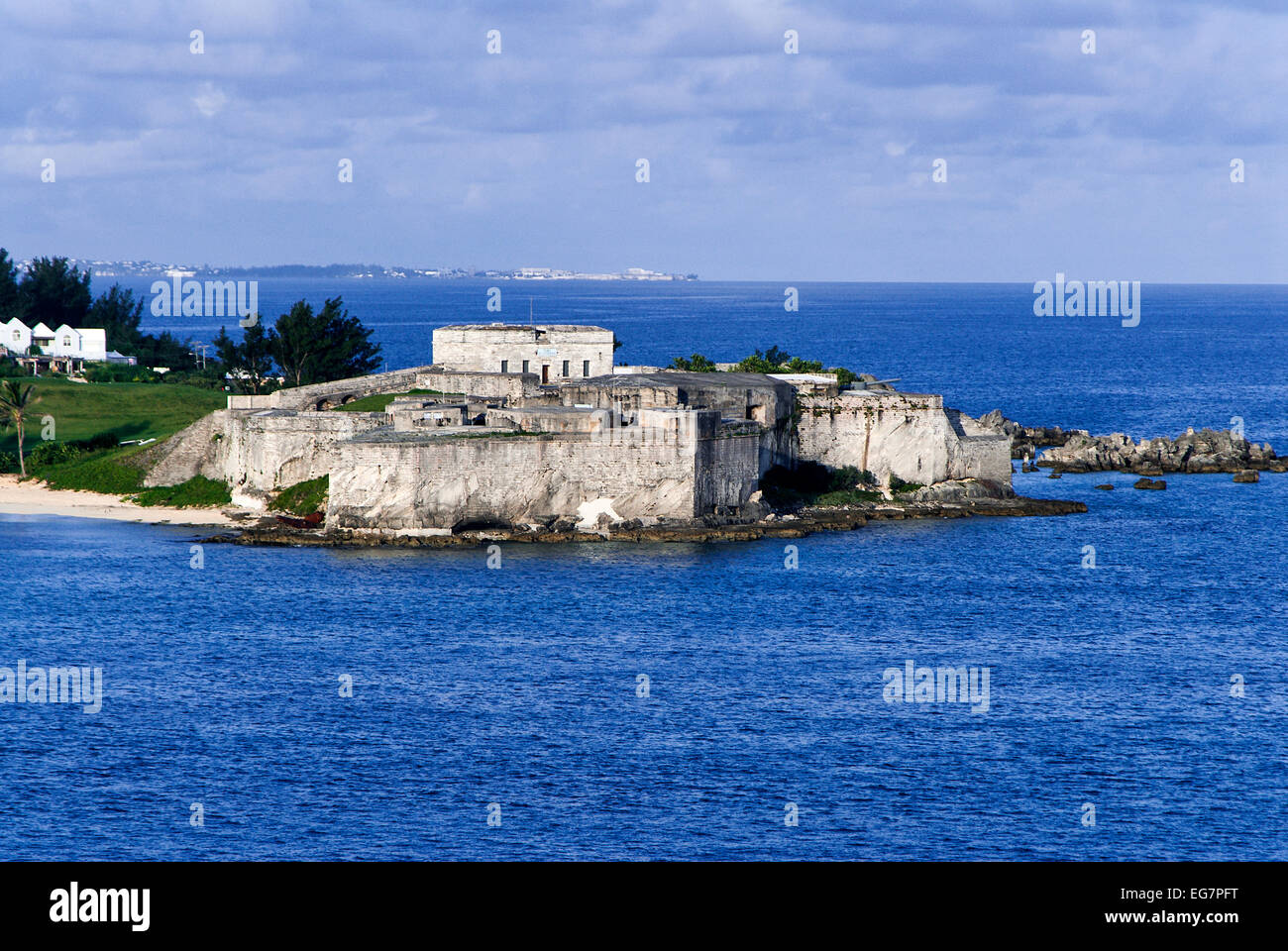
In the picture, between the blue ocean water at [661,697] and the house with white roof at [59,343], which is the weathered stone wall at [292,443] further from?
the house with white roof at [59,343]

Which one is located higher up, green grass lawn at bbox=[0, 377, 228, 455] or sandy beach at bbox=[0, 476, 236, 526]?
green grass lawn at bbox=[0, 377, 228, 455]

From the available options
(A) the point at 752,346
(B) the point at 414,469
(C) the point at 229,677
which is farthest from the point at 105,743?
(A) the point at 752,346

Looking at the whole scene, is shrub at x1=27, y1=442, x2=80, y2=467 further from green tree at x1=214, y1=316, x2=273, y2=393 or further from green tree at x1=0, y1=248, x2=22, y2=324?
green tree at x1=0, y1=248, x2=22, y2=324

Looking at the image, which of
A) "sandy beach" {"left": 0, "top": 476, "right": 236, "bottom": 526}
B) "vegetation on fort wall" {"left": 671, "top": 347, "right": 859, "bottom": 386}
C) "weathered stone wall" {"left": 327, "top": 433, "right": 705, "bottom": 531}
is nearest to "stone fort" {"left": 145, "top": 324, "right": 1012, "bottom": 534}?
"weathered stone wall" {"left": 327, "top": 433, "right": 705, "bottom": 531}

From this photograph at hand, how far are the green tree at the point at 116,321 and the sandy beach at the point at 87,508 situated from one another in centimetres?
4174

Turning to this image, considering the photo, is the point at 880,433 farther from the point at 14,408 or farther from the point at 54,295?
the point at 54,295

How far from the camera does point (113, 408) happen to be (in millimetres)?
78812

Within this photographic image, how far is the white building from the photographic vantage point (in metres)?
98.2

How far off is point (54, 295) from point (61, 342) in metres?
15.7

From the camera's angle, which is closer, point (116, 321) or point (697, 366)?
point (697, 366)

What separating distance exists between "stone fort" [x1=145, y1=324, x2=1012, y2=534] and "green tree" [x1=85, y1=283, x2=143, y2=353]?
42502 mm

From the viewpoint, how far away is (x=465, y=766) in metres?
30.9

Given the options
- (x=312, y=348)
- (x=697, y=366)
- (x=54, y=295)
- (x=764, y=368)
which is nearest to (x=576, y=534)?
(x=697, y=366)
